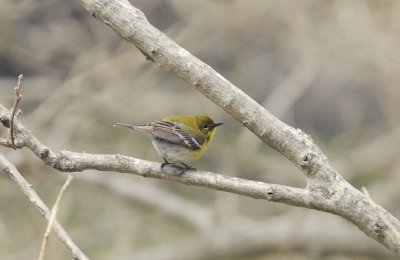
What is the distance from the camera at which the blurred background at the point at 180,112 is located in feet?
25.0

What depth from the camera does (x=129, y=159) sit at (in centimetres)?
299

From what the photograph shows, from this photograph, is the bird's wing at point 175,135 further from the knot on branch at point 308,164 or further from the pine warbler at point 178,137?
the knot on branch at point 308,164

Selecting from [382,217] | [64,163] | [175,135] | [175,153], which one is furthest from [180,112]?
[382,217]

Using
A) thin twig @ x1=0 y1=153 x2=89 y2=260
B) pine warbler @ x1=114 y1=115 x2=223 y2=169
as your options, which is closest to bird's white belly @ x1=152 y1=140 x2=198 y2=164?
pine warbler @ x1=114 y1=115 x2=223 y2=169

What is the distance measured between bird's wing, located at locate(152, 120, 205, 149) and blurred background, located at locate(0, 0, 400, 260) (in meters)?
3.56

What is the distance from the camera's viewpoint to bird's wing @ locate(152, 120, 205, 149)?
392 centimetres

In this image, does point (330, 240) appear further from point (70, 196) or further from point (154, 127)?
point (154, 127)

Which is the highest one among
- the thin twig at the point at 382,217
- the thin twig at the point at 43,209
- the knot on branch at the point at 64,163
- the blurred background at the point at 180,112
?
the blurred background at the point at 180,112

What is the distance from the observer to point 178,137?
3.95 meters

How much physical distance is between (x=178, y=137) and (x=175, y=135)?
0.11 ft

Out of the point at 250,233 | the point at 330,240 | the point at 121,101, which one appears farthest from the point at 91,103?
the point at 330,240

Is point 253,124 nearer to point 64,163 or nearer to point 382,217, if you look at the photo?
point 382,217

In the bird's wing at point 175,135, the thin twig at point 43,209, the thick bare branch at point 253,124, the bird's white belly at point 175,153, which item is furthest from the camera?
the bird's wing at point 175,135

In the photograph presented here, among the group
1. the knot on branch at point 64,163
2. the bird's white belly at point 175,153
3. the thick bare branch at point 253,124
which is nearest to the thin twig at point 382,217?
the thick bare branch at point 253,124
